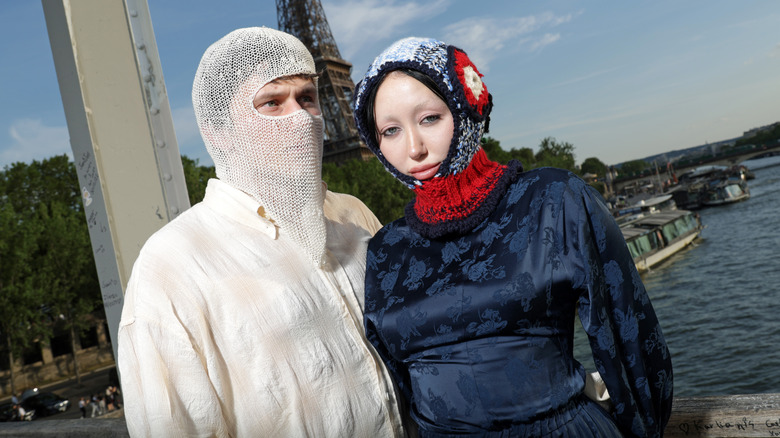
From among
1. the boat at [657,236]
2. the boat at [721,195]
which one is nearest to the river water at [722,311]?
the boat at [657,236]

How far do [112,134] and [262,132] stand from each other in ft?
3.45

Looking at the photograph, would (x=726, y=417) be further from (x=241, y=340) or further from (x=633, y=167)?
(x=633, y=167)

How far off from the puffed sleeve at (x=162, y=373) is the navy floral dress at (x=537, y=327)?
652mm

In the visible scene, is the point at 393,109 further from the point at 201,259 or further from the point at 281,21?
the point at 281,21

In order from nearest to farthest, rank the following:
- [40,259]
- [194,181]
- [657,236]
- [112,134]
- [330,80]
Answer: [112,134], [194,181], [40,259], [657,236], [330,80]

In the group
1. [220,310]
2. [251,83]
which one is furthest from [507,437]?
[251,83]

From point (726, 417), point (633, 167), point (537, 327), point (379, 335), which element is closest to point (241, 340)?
point (379, 335)

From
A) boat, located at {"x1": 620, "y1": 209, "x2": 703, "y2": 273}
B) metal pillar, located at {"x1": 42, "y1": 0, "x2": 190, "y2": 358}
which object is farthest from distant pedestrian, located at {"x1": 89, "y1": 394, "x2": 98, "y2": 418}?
boat, located at {"x1": 620, "y1": 209, "x2": 703, "y2": 273}

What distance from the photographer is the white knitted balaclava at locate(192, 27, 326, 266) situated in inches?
84.1

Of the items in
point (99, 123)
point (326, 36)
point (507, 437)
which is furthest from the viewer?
point (326, 36)

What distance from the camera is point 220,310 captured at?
198 centimetres

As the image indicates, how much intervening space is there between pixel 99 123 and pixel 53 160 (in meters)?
31.1

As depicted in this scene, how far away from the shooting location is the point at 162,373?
71.9 inches

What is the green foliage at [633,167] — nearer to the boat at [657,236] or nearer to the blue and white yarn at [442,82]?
the boat at [657,236]
